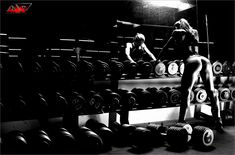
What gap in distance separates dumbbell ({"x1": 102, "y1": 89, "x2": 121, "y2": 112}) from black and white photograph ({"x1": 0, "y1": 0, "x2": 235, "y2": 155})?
14 millimetres

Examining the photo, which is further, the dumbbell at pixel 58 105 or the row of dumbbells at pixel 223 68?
the row of dumbbells at pixel 223 68

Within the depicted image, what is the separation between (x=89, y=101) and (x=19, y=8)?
2776mm

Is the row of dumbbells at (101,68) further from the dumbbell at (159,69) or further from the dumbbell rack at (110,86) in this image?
the dumbbell rack at (110,86)

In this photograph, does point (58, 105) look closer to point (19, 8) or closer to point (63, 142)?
point (63, 142)

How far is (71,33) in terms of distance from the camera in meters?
5.42

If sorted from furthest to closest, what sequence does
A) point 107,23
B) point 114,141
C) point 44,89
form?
1. point 107,23
2. point 44,89
3. point 114,141

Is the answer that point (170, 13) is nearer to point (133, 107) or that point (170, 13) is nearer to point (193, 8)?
point (193, 8)

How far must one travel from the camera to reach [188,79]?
333 cm

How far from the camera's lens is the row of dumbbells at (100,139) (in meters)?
2.65

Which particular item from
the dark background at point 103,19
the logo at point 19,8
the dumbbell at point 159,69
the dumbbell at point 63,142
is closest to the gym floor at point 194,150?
the dumbbell at point 63,142

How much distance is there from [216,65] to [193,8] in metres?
1.52

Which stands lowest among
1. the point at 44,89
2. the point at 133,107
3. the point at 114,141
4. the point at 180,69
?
the point at 114,141

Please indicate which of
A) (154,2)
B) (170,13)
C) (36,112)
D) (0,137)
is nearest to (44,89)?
(36,112)

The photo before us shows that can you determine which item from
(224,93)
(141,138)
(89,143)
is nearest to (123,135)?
(141,138)
